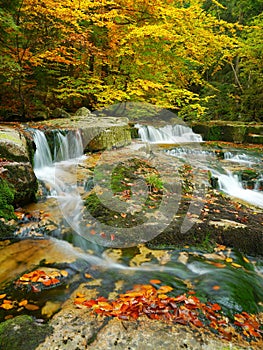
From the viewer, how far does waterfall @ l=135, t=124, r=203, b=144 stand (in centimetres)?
1230

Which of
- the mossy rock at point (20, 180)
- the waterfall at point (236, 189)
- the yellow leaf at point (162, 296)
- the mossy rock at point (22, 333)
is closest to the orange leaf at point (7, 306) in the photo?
the mossy rock at point (22, 333)

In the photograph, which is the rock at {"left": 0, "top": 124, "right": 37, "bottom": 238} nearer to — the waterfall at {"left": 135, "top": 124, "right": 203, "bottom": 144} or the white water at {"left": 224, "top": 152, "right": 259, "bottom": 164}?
the waterfall at {"left": 135, "top": 124, "right": 203, "bottom": 144}

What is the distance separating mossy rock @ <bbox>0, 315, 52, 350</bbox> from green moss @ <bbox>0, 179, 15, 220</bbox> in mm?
2247

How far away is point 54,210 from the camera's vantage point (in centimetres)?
505

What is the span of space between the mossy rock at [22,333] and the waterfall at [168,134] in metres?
10.1

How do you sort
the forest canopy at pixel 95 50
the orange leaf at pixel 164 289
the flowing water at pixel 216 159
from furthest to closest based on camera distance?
the forest canopy at pixel 95 50 < the flowing water at pixel 216 159 < the orange leaf at pixel 164 289

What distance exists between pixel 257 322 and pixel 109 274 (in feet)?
5.82

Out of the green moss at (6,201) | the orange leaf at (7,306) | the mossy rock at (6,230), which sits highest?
the green moss at (6,201)

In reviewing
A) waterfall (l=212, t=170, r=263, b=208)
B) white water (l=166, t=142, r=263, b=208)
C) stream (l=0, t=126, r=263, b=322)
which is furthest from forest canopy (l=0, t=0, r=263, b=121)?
stream (l=0, t=126, r=263, b=322)

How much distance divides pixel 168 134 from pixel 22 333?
40.2 feet

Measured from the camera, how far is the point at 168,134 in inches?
537

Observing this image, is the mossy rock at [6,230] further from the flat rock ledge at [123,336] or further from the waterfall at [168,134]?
the waterfall at [168,134]

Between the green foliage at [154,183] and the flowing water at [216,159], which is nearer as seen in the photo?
the green foliage at [154,183]

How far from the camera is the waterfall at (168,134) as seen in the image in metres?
12.3
